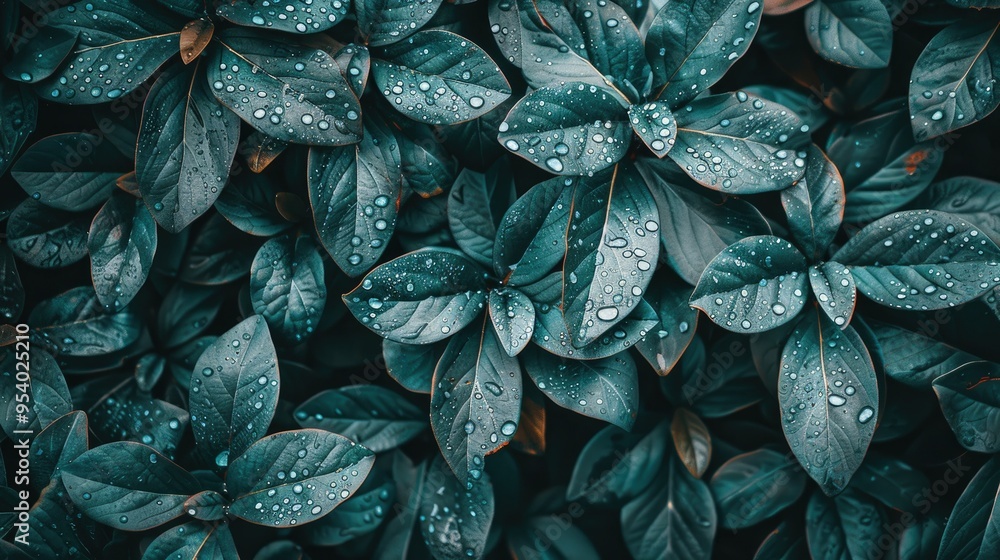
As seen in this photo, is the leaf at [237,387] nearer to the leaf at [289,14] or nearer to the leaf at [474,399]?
the leaf at [474,399]

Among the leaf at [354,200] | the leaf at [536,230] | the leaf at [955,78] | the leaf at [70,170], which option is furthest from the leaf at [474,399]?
the leaf at [955,78]

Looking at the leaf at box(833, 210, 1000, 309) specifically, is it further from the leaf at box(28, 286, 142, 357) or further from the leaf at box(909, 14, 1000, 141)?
the leaf at box(28, 286, 142, 357)

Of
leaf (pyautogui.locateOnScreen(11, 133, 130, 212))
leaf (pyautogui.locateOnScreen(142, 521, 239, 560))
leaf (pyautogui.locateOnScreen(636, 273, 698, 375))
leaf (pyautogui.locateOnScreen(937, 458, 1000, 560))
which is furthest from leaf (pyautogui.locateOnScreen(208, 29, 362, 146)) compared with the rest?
leaf (pyautogui.locateOnScreen(937, 458, 1000, 560))

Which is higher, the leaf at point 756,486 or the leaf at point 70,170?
the leaf at point 70,170

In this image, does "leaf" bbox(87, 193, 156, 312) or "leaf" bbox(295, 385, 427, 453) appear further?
"leaf" bbox(295, 385, 427, 453)

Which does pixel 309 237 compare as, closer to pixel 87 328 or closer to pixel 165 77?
pixel 165 77

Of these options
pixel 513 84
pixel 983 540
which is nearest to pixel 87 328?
pixel 513 84

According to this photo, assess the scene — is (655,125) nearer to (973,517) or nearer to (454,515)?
(454,515)
